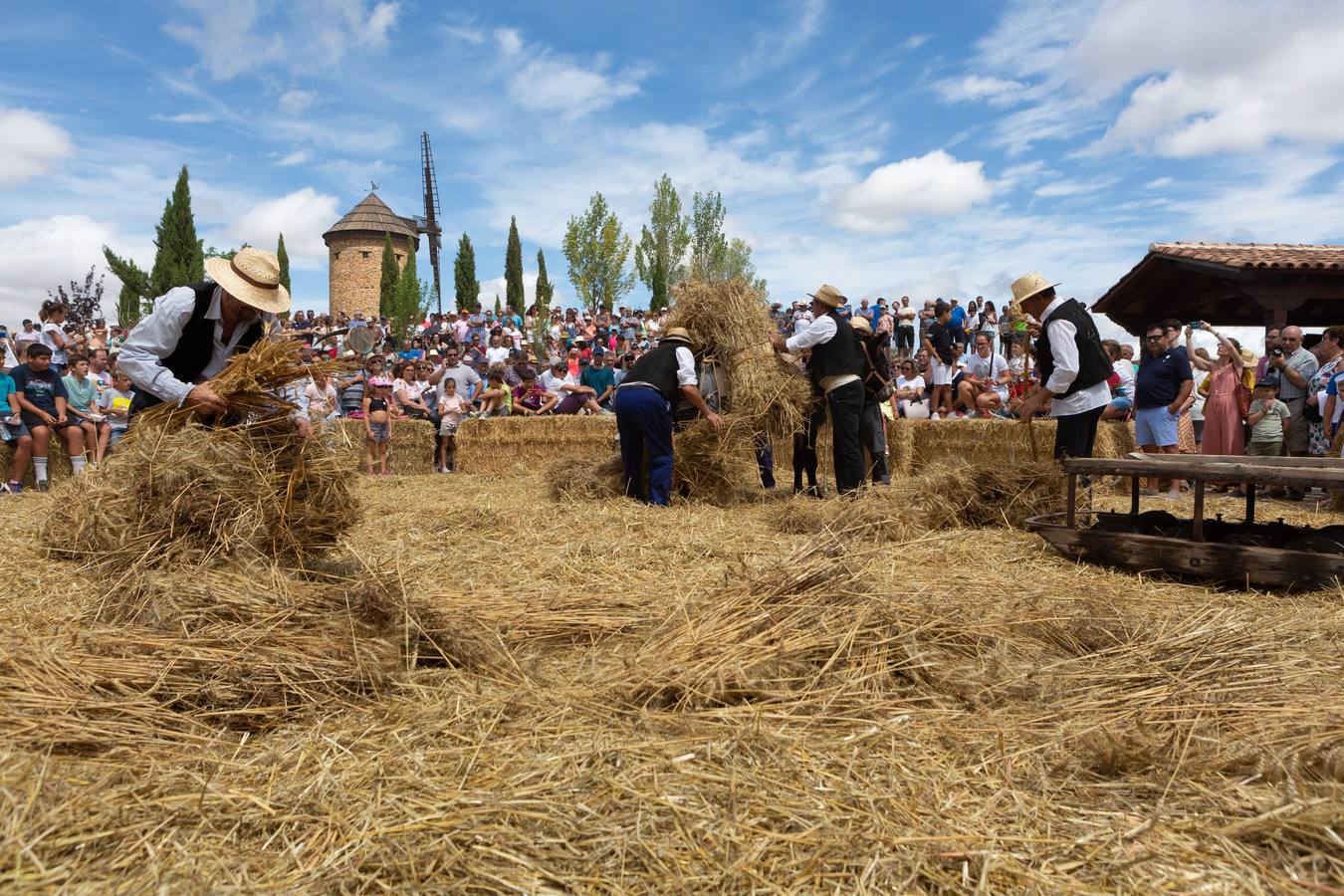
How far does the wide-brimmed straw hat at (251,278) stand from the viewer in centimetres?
412

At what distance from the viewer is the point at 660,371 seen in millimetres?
7074

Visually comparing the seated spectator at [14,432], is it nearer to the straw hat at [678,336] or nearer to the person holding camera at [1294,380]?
the straw hat at [678,336]

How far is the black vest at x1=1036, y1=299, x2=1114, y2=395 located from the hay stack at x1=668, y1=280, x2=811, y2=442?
2265 mm

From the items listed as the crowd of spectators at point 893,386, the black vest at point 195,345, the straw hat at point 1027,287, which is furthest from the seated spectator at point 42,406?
the straw hat at point 1027,287

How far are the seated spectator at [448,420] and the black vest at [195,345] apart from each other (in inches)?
335

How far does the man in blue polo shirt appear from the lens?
8.23 m

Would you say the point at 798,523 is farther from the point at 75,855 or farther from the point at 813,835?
the point at 75,855

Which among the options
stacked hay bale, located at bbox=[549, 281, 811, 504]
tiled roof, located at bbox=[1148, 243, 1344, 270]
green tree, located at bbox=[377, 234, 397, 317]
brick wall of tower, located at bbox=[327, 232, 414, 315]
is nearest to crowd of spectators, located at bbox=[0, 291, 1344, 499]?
stacked hay bale, located at bbox=[549, 281, 811, 504]

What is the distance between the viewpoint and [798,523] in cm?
595

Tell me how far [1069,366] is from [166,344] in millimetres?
5360

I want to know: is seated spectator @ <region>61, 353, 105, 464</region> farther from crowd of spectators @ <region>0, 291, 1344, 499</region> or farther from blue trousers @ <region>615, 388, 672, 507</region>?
blue trousers @ <region>615, 388, 672, 507</region>

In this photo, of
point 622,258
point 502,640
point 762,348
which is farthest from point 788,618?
point 622,258

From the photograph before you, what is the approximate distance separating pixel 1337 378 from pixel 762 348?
5708 millimetres

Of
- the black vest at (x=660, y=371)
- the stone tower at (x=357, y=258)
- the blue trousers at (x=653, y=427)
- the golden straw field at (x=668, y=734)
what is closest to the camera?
the golden straw field at (x=668, y=734)
